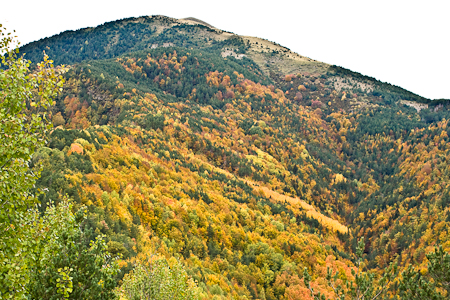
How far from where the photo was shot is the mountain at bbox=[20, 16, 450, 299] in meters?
22.0

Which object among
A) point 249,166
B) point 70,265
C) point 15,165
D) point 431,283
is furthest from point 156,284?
point 249,166

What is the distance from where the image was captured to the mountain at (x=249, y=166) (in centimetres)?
2203

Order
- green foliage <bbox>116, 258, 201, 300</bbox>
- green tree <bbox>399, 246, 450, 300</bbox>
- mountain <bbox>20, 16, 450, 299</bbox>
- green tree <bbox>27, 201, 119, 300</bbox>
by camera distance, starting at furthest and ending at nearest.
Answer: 1. mountain <bbox>20, 16, 450, 299</bbox>
2. green foliage <bbox>116, 258, 201, 300</bbox>
3. green tree <bbox>399, 246, 450, 300</bbox>
4. green tree <bbox>27, 201, 119, 300</bbox>

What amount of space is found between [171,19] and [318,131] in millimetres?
112652

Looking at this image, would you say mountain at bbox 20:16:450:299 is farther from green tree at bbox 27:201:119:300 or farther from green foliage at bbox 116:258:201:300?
green tree at bbox 27:201:119:300

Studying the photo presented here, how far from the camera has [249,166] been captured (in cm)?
5047

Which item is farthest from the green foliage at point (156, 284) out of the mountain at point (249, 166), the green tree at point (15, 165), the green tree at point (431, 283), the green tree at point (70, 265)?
the green tree at point (431, 283)

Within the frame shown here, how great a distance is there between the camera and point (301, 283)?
24406mm

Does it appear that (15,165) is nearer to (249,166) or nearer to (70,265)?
(70,265)

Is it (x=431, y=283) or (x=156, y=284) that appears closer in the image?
(x=431, y=283)

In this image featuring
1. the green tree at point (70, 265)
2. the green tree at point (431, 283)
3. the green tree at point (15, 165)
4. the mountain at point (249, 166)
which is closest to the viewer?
the green tree at point (15, 165)

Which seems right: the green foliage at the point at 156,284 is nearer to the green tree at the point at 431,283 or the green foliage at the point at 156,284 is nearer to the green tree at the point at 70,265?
the green tree at the point at 70,265

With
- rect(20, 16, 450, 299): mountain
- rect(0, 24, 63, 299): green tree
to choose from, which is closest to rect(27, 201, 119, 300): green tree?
rect(0, 24, 63, 299): green tree

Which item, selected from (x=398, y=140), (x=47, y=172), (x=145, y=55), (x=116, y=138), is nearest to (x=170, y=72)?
(x=145, y=55)
